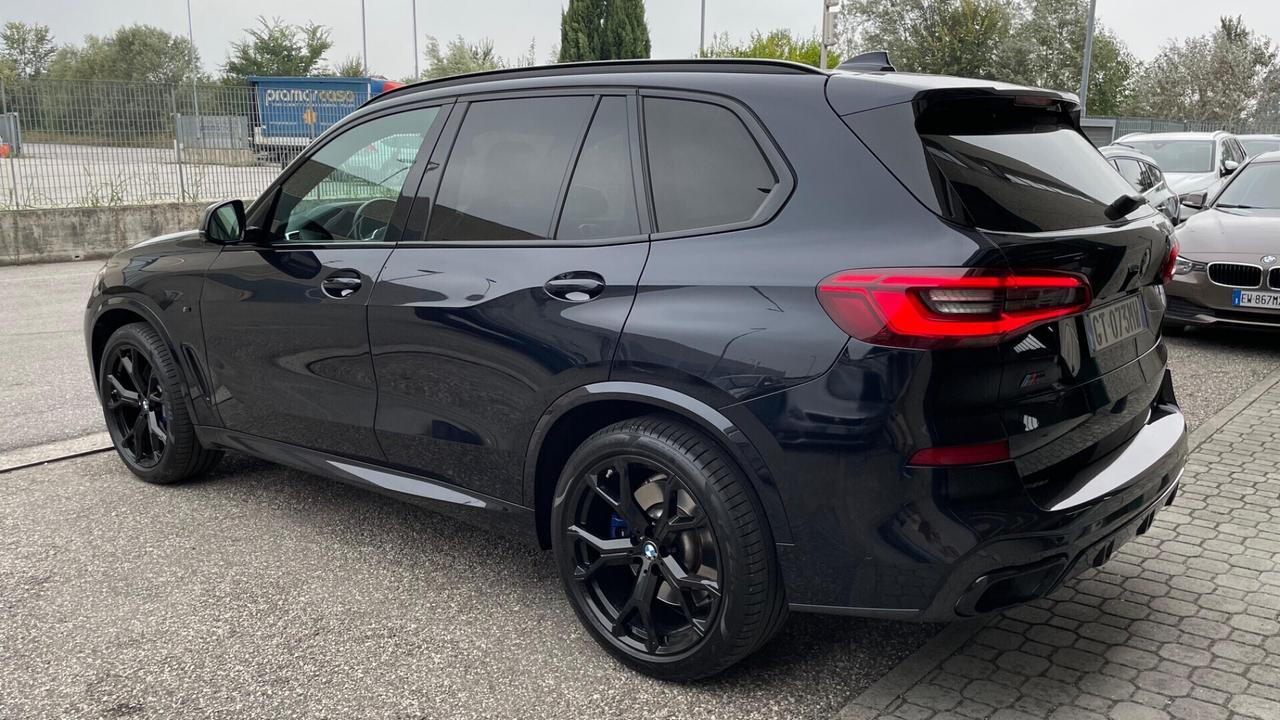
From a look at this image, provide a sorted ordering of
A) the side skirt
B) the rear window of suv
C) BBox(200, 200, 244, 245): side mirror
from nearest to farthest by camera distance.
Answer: the rear window of suv → the side skirt → BBox(200, 200, 244, 245): side mirror

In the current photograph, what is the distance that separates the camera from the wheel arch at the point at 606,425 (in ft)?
9.18

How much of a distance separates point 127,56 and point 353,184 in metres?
76.4

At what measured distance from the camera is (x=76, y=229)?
48.5ft

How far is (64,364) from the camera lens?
301 inches

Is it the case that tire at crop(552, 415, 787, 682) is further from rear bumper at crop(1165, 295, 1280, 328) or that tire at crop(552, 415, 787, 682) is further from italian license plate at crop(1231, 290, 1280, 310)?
italian license plate at crop(1231, 290, 1280, 310)

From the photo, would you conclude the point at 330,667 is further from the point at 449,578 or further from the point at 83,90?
the point at 83,90

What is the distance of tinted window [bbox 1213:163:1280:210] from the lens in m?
8.80

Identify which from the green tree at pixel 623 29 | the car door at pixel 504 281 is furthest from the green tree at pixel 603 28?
the car door at pixel 504 281

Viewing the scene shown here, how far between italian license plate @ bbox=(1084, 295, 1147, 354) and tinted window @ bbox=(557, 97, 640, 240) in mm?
1272

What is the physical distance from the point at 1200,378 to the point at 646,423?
5.66 m

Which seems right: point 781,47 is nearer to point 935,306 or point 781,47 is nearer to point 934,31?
point 934,31

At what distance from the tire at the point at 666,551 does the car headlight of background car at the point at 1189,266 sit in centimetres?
649

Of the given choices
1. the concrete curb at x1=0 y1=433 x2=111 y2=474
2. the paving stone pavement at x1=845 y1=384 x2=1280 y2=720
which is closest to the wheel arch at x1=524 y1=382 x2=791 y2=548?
the paving stone pavement at x1=845 y1=384 x2=1280 y2=720

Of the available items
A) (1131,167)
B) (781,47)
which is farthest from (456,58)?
(1131,167)
